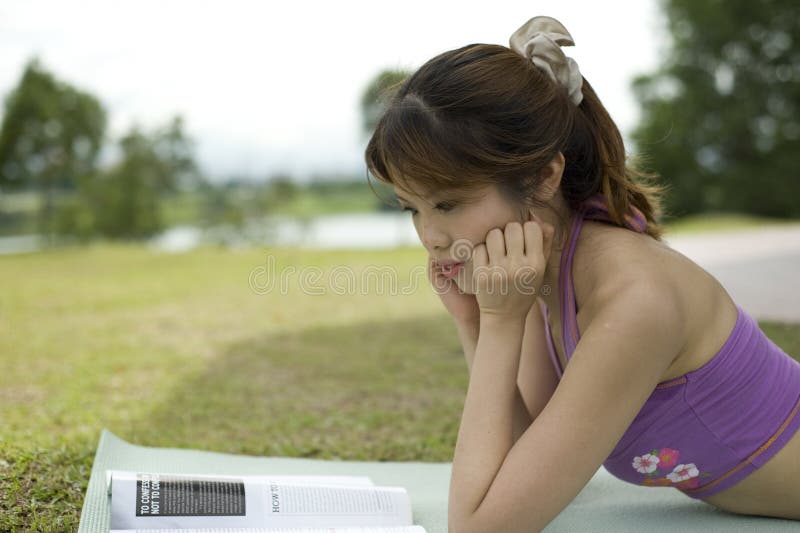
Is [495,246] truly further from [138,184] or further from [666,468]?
[138,184]

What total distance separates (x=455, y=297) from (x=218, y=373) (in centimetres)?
285

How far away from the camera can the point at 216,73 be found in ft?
66.2

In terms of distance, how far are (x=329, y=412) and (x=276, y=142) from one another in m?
14.0

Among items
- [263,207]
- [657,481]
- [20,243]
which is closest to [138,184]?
[20,243]

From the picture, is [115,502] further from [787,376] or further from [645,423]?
[787,376]

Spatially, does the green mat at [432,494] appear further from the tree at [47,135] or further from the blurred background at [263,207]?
the tree at [47,135]

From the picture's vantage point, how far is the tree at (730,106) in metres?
19.2

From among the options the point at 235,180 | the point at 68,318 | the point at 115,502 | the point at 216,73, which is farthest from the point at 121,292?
the point at 216,73

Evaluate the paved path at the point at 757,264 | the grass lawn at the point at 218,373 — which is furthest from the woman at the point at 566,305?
the paved path at the point at 757,264

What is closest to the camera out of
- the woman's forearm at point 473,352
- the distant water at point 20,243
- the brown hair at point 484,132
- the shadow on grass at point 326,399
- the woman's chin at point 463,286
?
the brown hair at point 484,132

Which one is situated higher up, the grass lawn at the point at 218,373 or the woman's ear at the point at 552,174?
the woman's ear at the point at 552,174

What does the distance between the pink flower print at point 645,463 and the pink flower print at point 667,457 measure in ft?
0.04

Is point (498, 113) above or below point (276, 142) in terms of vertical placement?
above

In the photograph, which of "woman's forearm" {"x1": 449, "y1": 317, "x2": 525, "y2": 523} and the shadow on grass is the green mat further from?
the shadow on grass
